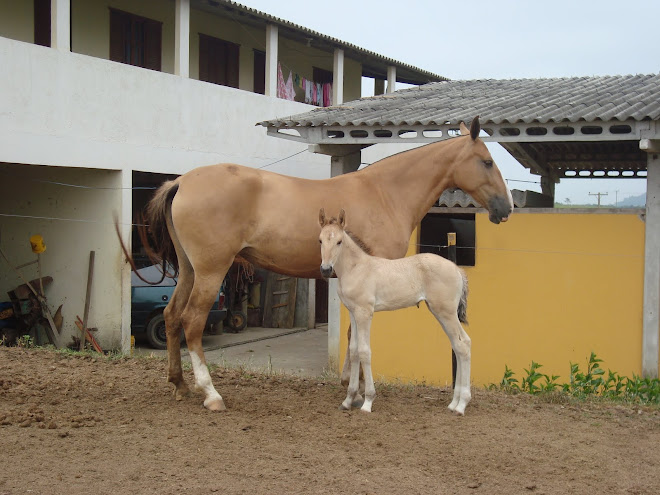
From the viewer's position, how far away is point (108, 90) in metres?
13.1

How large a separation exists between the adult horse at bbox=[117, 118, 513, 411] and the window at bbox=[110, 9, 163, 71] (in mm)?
9732

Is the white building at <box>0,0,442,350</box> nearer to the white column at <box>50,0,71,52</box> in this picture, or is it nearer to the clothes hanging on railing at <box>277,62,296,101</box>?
the white column at <box>50,0,71,52</box>

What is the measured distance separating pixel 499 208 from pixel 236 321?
12.4m

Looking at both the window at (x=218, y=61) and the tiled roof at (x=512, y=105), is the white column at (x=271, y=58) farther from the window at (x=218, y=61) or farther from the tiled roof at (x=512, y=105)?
the tiled roof at (x=512, y=105)

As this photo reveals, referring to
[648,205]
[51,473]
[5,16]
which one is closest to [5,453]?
[51,473]

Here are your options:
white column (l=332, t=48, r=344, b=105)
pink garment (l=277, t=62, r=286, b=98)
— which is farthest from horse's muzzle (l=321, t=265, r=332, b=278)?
white column (l=332, t=48, r=344, b=105)

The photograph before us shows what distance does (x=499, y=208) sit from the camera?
672 cm

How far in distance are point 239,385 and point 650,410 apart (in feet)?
12.7

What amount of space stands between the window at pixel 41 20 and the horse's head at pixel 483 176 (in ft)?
33.5

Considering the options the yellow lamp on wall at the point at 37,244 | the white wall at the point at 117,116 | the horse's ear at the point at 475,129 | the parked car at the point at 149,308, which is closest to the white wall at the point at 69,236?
the yellow lamp on wall at the point at 37,244

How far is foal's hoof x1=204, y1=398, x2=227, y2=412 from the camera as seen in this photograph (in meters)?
6.18

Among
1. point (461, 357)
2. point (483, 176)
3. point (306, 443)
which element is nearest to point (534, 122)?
point (483, 176)

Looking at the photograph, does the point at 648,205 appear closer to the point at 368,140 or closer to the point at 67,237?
the point at 368,140

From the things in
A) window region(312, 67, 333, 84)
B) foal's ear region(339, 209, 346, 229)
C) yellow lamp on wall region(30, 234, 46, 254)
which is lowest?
yellow lamp on wall region(30, 234, 46, 254)
